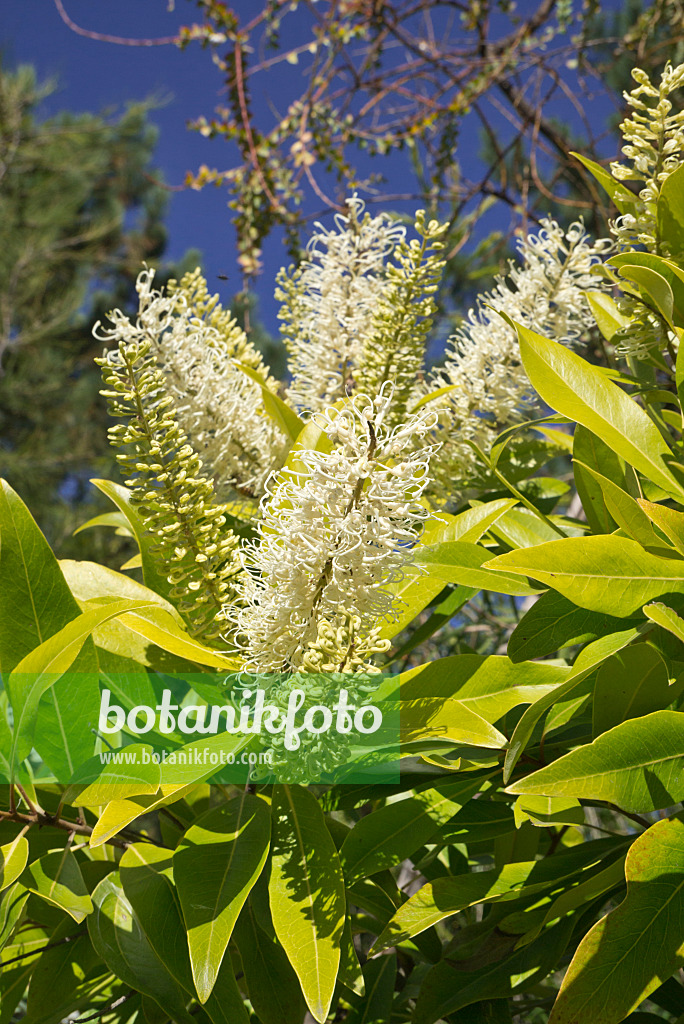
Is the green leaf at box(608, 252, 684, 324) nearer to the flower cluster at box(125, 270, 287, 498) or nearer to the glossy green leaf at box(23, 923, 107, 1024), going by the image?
the flower cluster at box(125, 270, 287, 498)

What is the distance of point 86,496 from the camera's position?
866 cm

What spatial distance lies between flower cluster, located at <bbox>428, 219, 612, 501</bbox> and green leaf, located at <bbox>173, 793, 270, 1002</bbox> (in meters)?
0.37

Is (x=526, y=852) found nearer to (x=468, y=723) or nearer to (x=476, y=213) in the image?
(x=468, y=723)

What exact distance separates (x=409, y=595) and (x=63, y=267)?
10.9 m

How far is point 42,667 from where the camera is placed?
25.1 inches

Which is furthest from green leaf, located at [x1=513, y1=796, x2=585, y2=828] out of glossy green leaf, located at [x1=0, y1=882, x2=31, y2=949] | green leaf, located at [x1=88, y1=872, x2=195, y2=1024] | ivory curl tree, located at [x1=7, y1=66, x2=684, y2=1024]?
glossy green leaf, located at [x1=0, y1=882, x2=31, y2=949]

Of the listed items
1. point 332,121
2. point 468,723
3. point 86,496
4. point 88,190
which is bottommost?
point 468,723

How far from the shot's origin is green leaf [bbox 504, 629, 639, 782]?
21.6 inches

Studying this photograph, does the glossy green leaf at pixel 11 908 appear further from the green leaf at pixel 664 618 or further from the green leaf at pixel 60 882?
the green leaf at pixel 664 618

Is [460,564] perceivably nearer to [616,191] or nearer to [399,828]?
[399,828]

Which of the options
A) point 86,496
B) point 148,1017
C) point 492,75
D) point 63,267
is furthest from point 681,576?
point 63,267

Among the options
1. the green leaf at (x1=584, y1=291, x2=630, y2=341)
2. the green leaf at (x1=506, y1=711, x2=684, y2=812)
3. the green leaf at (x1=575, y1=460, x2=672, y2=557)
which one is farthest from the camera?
the green leaf at (x1=584, y1=291, x2=630, y2=341)

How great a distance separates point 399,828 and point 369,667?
0.22 metres

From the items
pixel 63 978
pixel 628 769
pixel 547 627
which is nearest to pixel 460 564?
pixel 547 627
